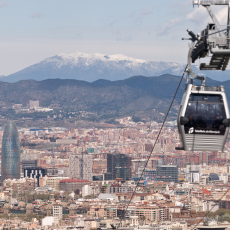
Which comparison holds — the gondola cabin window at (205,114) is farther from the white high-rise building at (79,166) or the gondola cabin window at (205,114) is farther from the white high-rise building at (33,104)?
the white high-rise building at (33,104)

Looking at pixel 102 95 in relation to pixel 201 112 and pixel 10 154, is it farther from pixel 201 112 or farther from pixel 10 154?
pixel 201 112

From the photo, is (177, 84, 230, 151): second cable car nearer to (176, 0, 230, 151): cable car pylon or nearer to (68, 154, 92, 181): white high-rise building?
(176, 0, 230, 151): cable car pylon

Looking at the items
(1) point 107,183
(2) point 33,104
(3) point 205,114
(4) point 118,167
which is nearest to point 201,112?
(3) point 205,114

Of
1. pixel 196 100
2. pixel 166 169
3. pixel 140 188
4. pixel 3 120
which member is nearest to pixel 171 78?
pixel 3 120

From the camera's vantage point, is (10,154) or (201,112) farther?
(10,154)

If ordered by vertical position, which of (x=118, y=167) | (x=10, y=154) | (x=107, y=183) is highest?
(x=10, y=154)

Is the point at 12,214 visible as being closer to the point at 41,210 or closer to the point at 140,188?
the point at 41,210
